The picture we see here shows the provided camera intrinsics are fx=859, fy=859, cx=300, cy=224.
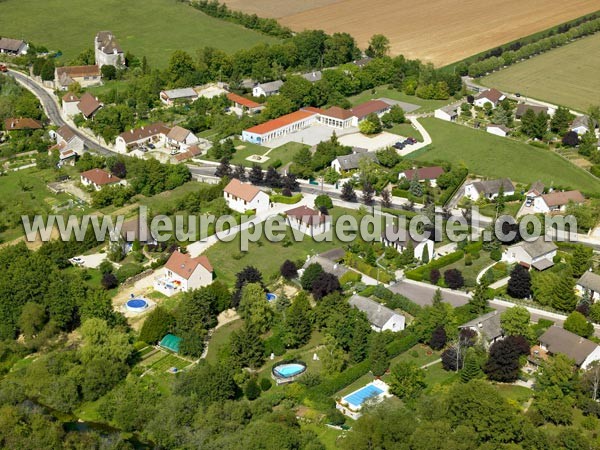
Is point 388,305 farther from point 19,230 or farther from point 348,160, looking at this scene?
point 19,230

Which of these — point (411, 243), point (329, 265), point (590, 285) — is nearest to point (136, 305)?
point (329, 265)

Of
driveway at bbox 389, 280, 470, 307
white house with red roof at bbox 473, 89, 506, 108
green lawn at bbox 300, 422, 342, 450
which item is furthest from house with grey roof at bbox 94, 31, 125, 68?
green lawn at bbox 300, 422, 342, 450

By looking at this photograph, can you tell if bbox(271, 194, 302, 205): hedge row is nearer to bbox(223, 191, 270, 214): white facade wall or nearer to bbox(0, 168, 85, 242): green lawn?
bbox(223, 191, 270, 214): white facade wall

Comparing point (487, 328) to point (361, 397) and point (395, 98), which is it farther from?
point (395, 98)

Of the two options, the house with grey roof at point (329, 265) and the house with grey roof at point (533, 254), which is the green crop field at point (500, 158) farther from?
the house with grey roof at point (329, 265)

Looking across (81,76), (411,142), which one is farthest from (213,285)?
(81,76)

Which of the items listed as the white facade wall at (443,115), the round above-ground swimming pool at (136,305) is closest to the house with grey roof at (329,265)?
the round above-ground swimming pool at (136,305)
